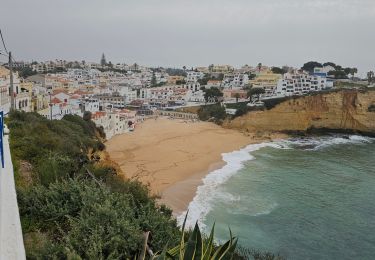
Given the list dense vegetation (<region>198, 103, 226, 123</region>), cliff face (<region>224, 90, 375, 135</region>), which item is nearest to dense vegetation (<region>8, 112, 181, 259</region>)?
cliff face (<region>224, 90, 375, 135</region>)

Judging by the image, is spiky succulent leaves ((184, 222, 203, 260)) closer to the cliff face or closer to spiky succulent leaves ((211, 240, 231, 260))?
spiky succulent leaves ((211, 240, 231, 260))

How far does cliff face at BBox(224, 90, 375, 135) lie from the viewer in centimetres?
5338

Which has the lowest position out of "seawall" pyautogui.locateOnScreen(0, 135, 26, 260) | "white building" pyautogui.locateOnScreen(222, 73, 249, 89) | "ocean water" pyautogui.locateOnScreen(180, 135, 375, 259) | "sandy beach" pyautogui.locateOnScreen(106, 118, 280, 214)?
"sandy beach" pyautogui.locateOnScreen(106, 118, 280, 214)

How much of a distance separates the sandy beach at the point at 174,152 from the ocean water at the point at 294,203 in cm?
127

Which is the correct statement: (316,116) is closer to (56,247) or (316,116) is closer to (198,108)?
(198,108)

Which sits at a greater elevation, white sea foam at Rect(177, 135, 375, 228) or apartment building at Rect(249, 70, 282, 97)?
apartment building at Rect(249, 70, 282, 97)

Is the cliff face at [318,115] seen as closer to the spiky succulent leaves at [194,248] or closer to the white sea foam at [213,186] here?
the white sea foam at [213,186]

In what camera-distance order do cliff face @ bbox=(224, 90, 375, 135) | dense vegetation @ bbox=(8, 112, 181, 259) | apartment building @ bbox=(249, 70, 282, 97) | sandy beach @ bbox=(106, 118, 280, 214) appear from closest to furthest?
dense vegetation @ bbox=(8, 112, 181, 259) < sandy beach @ bbox=(106, 118, 280, 214) < cliff face @ bbox=(224, 90, 375, 135) < apartment building @ bbox=(249, 70, 282, 97)

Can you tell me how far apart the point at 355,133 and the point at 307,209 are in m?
36.8

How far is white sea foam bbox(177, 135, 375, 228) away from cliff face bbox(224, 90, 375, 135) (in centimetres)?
313

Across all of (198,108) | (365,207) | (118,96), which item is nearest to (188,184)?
(365,207)

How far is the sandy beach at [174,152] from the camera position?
82.4ft

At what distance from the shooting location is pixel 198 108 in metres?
65.7

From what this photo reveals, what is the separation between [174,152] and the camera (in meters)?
37.3
